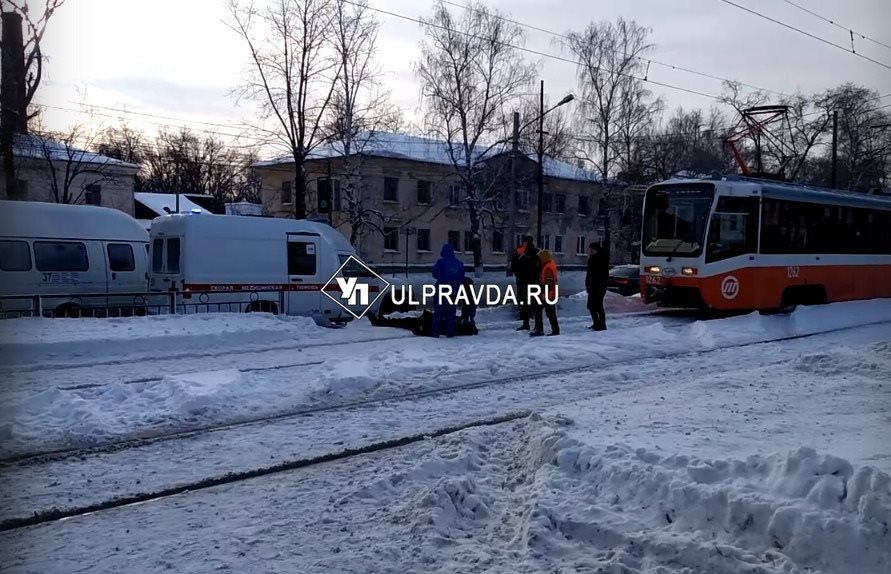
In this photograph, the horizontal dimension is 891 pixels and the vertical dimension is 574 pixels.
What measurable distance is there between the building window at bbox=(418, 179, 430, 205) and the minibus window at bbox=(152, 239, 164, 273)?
36.1 m

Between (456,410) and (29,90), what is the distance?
10699mm

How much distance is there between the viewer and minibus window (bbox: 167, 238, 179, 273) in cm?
1516

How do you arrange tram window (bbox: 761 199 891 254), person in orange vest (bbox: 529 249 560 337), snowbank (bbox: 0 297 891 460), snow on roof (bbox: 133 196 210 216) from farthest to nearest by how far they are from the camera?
snow on roof (bbox: 133 196 210 216) < tram window (bbox: 761 199 891 254) < person in orange vest (bbox: 529 249 560 337) < snowbank (bbox: 0 297 891 460)

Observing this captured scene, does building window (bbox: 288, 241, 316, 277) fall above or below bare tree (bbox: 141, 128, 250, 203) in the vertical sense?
below

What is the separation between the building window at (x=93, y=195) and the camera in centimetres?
3732

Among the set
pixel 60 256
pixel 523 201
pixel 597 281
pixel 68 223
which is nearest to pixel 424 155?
pixel 523 201

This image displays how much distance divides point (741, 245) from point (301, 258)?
10.3m

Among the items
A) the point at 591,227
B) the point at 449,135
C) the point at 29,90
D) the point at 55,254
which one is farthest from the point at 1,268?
the point at 591,227

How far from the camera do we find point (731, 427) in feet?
21.8

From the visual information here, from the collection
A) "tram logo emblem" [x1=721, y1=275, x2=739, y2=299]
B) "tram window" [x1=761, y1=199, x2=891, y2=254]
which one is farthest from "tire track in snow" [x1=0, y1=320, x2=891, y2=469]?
"tram window" [x1=761, y1=199, x2=891, y2=254]

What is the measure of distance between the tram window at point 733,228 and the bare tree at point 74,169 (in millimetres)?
24028

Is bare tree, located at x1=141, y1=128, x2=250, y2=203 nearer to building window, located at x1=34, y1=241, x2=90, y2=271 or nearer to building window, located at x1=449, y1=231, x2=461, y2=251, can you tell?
building window, located at x1=449, y1=231, x2=461, y2=251

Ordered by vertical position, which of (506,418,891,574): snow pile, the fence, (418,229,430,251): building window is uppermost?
(418,229,430,251): building window

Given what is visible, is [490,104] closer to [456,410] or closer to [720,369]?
[720,369]
